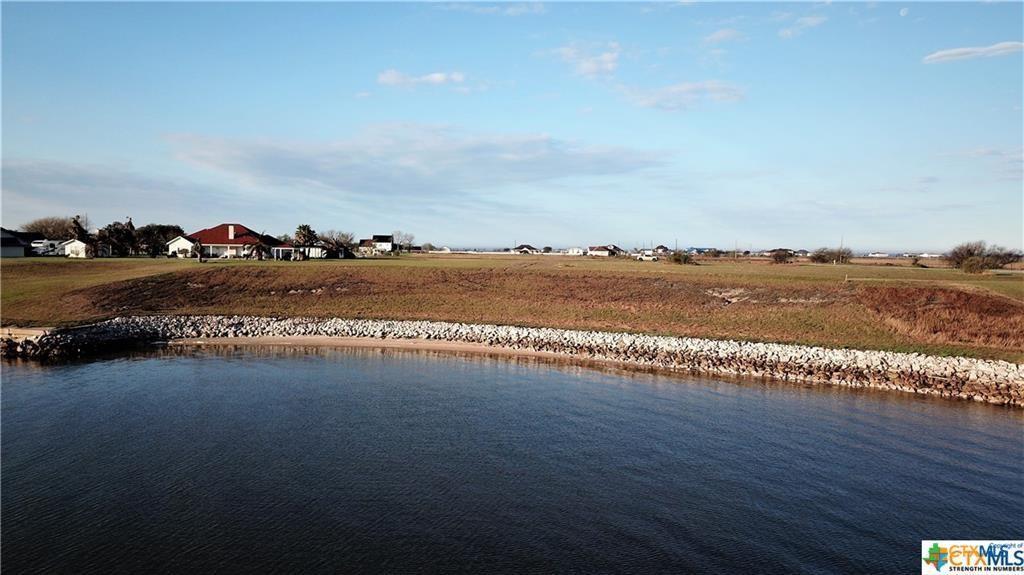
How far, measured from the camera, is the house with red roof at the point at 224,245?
99062 mm

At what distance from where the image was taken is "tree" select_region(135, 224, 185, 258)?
355ft

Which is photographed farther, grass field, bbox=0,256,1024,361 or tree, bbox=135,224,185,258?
tree, bbox=135,224,185,258

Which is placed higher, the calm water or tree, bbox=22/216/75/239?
tree, bbox=22/216/75/239

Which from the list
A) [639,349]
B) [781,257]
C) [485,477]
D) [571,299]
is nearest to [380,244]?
[781,257]

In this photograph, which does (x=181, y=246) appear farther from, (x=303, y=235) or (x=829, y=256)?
(x=829, y=256)

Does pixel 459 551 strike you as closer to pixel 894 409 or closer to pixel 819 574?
pixel 819 574

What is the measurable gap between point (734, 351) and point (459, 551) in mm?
32656

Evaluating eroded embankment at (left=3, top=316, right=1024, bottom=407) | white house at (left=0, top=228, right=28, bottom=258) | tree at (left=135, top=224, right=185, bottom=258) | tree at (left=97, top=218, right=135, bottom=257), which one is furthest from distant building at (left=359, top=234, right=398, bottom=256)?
eroded embankment at (left=3, top=316, right=1024, bottom=407)

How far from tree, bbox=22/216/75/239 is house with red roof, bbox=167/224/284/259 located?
63821 mm

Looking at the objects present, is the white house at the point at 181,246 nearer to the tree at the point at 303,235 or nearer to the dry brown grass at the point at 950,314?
the tree at the point at 303,235

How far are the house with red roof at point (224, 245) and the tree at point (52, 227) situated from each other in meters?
63.8

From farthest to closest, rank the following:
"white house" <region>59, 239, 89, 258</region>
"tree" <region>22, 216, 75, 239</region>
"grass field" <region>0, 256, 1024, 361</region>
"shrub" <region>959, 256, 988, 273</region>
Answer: "tree" <region>22, 216, 75, 239</region>
"white house" <region>59, 239, 89, 258</region>
"shrub" <region>959, 256, 988, 273</region>
"grass field" <region>0, 256, 1024, 361</region>

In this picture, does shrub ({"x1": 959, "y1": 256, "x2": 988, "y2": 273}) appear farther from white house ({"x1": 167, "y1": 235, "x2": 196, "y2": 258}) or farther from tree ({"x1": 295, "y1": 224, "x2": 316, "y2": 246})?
white house ({"x1": 167, "y1": 235, "x2": 196, "y2": 258})

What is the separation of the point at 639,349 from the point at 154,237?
10377 cm
